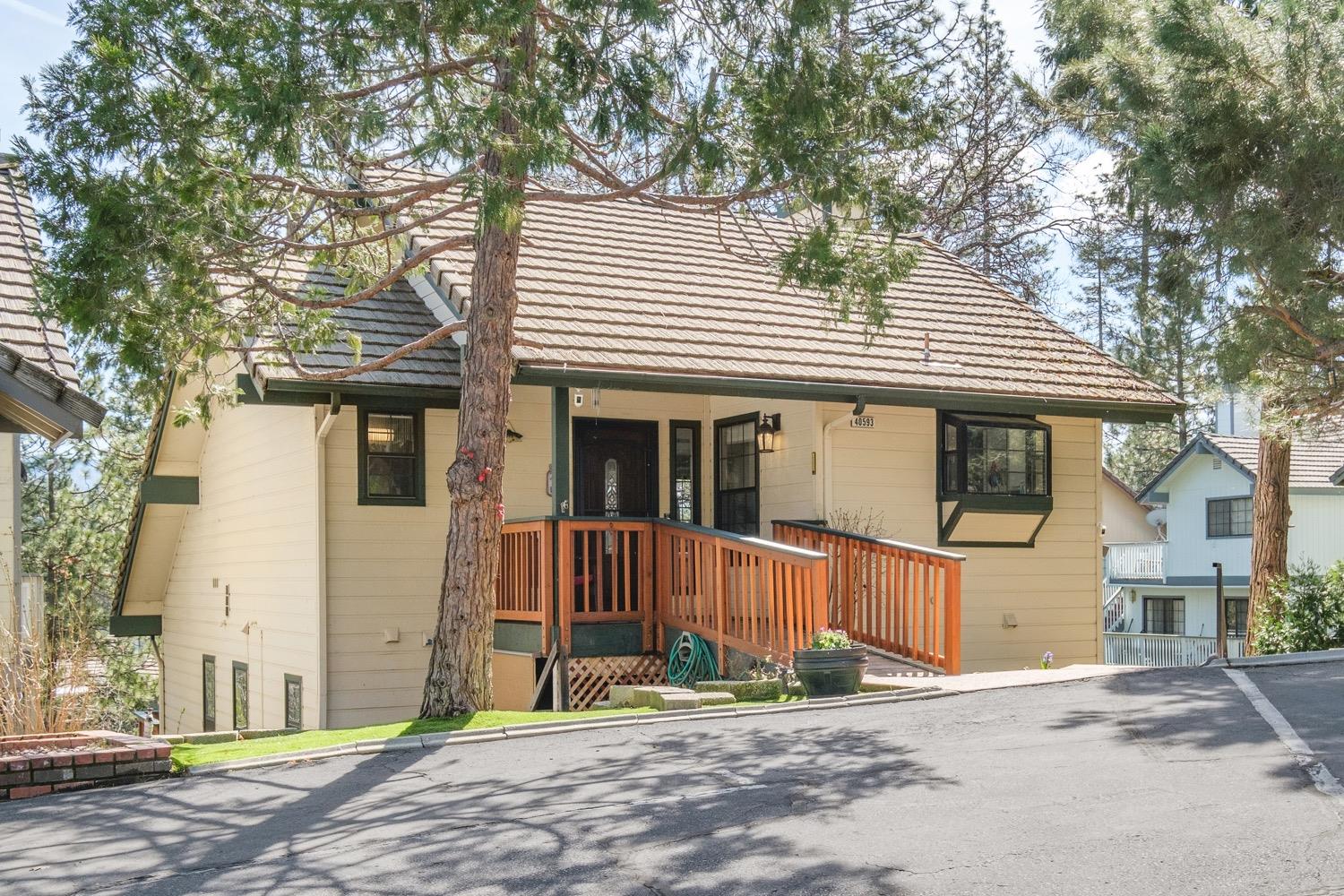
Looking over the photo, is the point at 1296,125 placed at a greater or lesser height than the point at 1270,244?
greater

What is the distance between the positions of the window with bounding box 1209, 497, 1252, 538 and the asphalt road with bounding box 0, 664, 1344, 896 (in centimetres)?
3076

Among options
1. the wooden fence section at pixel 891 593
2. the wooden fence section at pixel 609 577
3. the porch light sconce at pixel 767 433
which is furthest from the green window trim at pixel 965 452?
the wooden fence section at pixel 609 577

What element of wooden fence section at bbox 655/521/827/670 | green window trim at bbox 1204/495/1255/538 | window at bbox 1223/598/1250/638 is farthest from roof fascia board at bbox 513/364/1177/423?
green window trim at bbox 1204/495/1255/538

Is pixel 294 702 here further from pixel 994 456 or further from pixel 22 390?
pixel 994 456

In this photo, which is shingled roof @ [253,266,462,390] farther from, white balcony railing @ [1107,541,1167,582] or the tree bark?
white balcony railing @ [1107,541,1167,582]

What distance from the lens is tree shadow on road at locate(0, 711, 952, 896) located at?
590cm

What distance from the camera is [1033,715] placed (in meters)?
9.81

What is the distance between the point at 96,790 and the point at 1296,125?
38.2 ft

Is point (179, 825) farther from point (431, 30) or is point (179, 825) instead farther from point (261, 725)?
point (261, 725)

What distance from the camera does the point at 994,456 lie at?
52.2ft

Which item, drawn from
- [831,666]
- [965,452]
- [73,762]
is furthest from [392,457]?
[965,452]

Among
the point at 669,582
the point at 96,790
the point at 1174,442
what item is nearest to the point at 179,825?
the point at 96,790

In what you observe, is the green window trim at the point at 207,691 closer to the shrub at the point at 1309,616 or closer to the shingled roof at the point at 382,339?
the shingled roof at the point at 382,339

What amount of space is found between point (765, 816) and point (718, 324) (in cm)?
930
